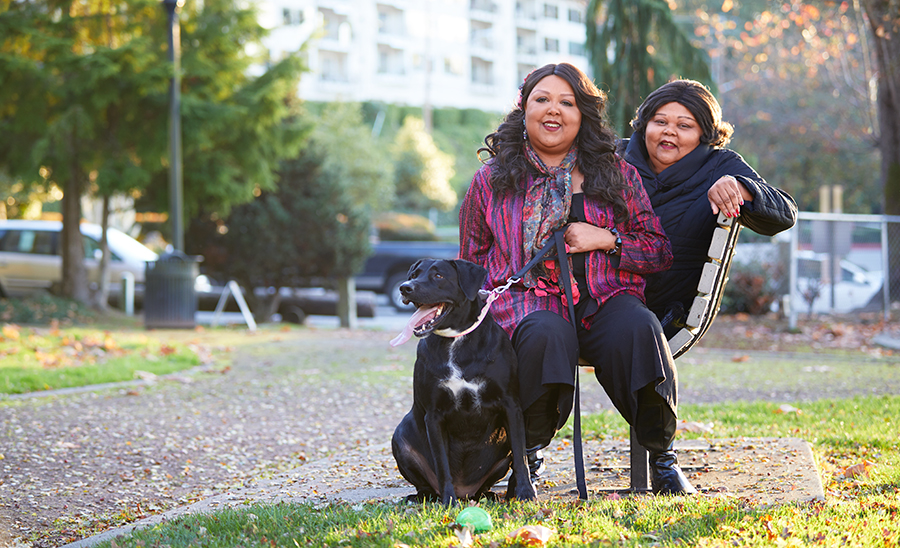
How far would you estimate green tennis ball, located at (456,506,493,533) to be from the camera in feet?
8.57

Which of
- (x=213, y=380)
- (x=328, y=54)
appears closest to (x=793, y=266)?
(x=213, y=380)

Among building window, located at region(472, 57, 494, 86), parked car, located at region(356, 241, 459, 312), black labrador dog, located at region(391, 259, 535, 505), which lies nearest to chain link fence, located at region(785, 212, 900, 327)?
parked car, located at region(356, 241, 459, 312)

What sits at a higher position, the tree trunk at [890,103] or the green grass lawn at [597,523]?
the tree trunk at [890,103]

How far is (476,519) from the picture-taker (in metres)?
2.64

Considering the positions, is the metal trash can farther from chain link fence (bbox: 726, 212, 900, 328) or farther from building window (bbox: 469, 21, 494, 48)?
building window (bbox: 469, 21, 494, 48)

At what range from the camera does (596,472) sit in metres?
3.80

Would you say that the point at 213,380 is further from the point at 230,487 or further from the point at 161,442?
the point at 230,487

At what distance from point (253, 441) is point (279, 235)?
346 inches

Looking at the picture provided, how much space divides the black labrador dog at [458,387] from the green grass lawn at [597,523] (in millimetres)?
158

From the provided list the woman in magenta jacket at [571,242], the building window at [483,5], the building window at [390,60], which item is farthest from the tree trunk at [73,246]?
the building window at [483,5]

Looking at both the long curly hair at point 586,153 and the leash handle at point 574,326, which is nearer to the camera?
the leash handle at point 574,326

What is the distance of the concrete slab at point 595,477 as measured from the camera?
3.27m

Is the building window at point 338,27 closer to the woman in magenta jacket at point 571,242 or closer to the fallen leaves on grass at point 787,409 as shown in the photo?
the fallen leaves on grass at point 787,409

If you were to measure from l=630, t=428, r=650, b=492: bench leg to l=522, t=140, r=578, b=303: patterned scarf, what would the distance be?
679mm
